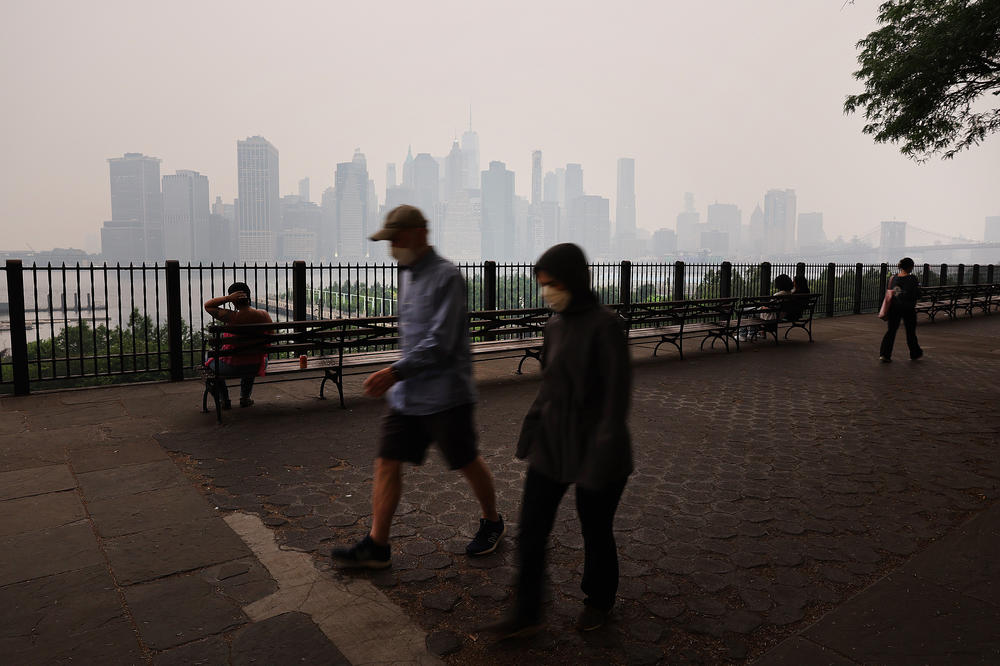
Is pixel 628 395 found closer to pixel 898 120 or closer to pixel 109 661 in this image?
pixel 109 661

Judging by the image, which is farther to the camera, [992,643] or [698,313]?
[698,313]

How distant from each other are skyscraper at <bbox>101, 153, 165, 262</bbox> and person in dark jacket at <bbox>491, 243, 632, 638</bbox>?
6071 centimetres

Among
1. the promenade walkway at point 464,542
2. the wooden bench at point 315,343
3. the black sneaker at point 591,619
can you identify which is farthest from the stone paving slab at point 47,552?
the wooden bench at point 315,343

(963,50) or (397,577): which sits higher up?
(963,50)

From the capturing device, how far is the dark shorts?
3.22 meters

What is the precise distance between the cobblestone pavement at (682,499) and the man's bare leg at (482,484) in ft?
0.76

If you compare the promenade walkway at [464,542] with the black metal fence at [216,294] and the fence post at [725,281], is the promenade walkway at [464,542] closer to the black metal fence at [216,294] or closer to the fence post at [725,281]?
the black metal fence at [216,294]

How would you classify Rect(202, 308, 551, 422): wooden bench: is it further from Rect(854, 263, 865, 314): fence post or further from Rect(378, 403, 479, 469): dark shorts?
Rect(854, 263, 865, 314): fence post

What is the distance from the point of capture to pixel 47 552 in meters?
3.50

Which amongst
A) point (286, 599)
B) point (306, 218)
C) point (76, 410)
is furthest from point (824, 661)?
point (306, 218)

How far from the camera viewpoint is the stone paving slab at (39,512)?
12.7ft

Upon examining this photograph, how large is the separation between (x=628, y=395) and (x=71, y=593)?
8.82 ft

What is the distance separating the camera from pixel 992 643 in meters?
2.66

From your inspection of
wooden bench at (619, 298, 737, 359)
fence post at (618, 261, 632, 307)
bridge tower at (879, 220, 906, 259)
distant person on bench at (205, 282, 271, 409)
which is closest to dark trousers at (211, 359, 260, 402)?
distant person on bench at (205, 282, 271, 409)
